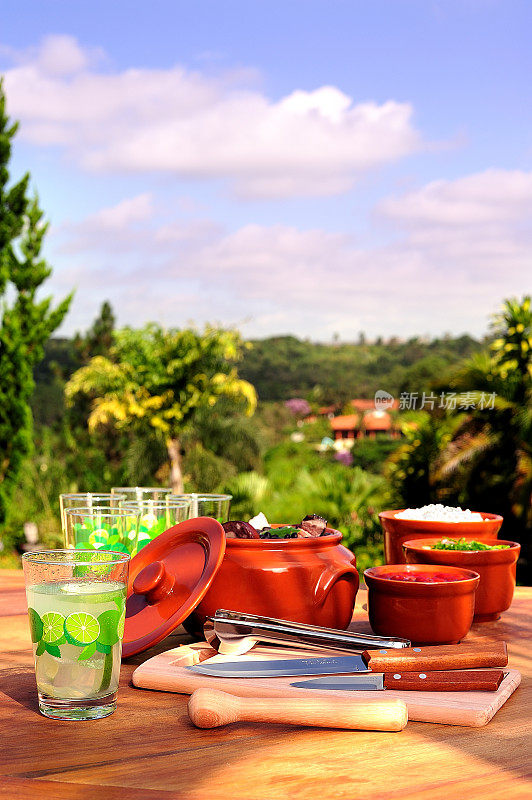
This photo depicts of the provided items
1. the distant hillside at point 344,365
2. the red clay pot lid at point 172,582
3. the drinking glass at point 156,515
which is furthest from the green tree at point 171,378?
the red clay pot lid at point 172,582

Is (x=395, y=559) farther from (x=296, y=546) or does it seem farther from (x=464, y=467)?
(x=464, y=467)

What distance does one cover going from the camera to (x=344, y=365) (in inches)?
1227

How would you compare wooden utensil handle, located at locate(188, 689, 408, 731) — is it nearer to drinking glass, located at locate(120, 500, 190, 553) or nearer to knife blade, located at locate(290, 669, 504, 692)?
knife blade, located at locate(290, 669, 504, 692)

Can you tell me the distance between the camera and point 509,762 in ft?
3.40

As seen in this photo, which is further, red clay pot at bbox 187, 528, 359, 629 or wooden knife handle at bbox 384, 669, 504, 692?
red clay pot at bbox 187, 528, 359, 629

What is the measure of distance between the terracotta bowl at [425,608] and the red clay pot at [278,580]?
9cm


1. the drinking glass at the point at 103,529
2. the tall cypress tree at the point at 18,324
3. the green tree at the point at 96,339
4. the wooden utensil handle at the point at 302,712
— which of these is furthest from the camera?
the green tree at the point at 96,339

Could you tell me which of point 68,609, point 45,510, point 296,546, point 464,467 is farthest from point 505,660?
point 45,510

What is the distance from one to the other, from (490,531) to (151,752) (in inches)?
40.6

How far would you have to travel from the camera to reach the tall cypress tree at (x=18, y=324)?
10008 millimetres

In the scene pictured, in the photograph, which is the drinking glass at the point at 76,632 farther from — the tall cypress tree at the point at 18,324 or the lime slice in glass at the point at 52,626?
the tall cypress tree at the point at 18,324

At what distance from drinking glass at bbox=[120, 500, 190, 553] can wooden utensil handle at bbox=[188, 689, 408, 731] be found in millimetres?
611

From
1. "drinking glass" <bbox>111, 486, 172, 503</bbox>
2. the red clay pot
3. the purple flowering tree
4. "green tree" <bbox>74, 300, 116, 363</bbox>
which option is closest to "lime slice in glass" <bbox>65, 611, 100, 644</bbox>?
the red clay pot

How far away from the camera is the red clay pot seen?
146cm
